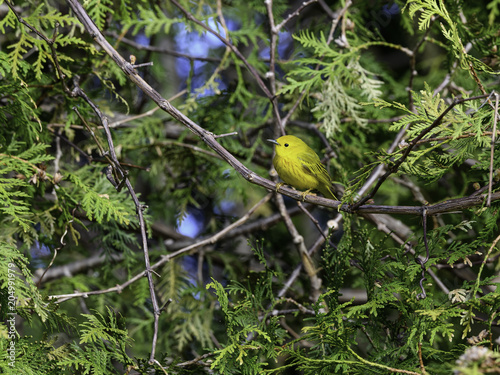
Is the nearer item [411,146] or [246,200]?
[411,146]

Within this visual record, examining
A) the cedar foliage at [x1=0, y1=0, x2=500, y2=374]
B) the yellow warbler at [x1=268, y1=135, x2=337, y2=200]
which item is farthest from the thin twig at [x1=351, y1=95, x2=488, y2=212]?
the yellow warbler at [x1=268, y1=135, x2=337, y2=200]

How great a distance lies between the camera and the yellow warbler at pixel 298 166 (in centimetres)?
325

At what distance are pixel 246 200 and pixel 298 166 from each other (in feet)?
1.69

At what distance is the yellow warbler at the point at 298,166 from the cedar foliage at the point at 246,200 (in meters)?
0.17

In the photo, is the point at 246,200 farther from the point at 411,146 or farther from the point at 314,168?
the point at 411,146

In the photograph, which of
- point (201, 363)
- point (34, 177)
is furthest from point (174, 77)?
point (201, 363)

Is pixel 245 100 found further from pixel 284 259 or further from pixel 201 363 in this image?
pixel 201 363

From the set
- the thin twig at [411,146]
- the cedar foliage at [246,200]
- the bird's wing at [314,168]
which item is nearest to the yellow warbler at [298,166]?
the bird's wing at [314,168]

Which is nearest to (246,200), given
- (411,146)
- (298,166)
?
(298,166)

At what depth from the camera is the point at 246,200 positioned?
11.7ft

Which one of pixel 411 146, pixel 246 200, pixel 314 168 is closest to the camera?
pixel 411 146

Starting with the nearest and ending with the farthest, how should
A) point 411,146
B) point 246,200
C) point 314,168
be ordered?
1. point 411,146
2. point 314,168
3. point 246,200

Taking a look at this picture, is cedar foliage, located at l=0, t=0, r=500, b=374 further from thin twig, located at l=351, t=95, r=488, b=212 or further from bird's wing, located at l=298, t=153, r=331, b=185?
bird's wing, located at l=298, t=153, r=331, b=185

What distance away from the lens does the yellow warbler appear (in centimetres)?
325
